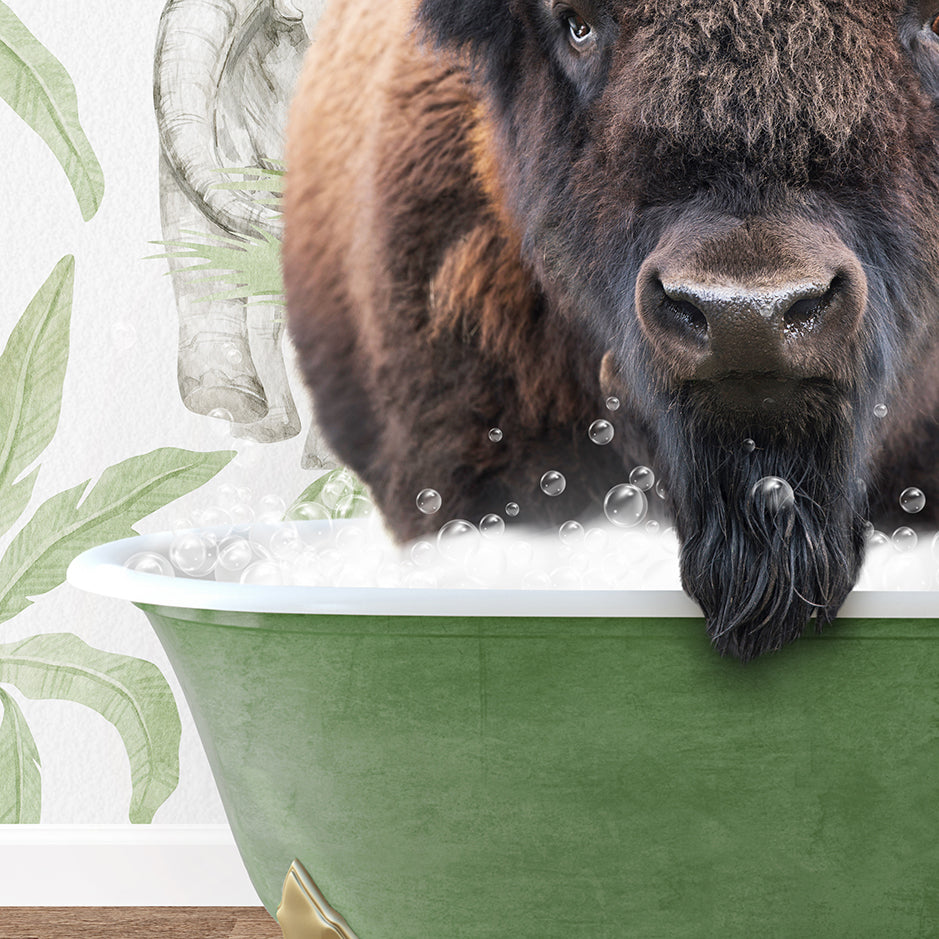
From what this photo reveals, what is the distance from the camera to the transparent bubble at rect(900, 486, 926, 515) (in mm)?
1143

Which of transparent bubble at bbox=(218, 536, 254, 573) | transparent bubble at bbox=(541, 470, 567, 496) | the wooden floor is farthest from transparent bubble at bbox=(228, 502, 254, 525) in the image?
the wooden floor

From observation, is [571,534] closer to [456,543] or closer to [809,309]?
[456,543]

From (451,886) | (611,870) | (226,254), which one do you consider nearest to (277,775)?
(451,886)

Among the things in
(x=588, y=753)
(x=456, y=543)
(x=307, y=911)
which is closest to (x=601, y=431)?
(x=456, y=543)

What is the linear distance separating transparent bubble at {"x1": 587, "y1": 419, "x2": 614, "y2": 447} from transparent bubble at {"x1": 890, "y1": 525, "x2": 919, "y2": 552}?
A: 326 millimetres

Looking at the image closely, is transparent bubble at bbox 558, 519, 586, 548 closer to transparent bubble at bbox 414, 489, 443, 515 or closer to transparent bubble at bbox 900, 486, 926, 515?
transparent bubble at bbox 414, 489, 443, 515

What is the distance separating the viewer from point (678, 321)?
0.72m

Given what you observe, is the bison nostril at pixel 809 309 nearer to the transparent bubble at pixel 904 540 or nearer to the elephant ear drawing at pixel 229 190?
the transparent bubble at pixel 904 540

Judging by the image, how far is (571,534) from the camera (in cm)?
125

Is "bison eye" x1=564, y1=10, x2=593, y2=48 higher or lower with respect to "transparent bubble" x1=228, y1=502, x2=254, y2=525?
higher

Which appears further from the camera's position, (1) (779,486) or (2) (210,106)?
(2) (210,106)

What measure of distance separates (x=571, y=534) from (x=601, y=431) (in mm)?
150

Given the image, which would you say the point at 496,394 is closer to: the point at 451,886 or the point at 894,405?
the point at 894,405

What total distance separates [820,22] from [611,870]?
675 mm
